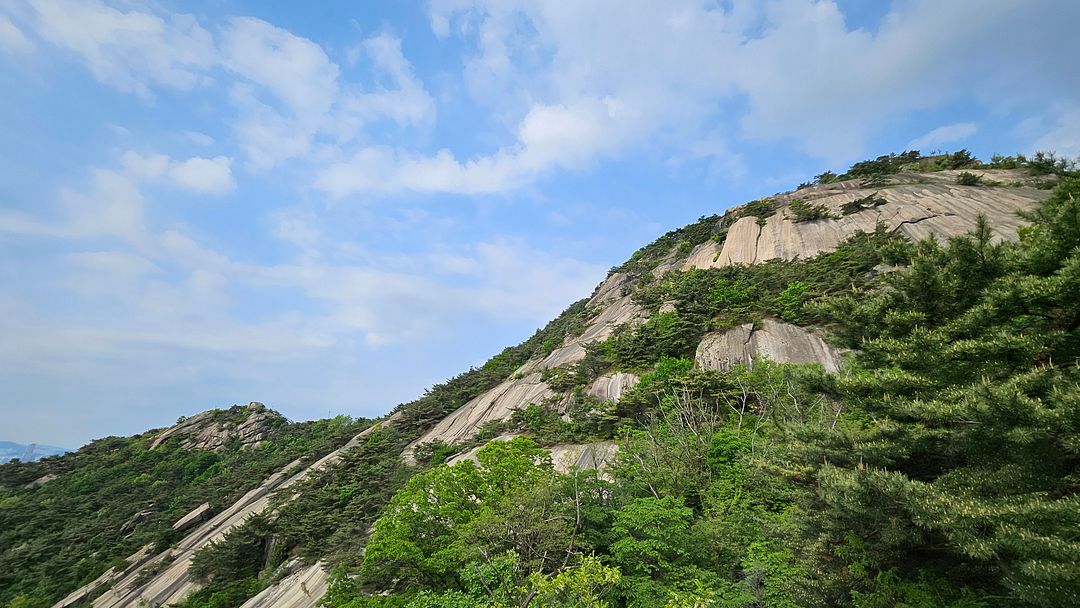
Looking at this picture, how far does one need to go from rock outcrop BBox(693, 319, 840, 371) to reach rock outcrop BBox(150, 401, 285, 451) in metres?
60.3

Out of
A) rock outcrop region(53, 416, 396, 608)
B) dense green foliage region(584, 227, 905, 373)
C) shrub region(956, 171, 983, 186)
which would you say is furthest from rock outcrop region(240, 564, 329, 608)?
shrub region(956, 171, 983, 186)

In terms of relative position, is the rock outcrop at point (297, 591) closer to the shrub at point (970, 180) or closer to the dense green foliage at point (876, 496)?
the dense green foliage at point (876, 496)

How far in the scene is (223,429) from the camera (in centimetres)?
5944

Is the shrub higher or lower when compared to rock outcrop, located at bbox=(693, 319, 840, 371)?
higher

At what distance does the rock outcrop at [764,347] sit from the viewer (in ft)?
70.0

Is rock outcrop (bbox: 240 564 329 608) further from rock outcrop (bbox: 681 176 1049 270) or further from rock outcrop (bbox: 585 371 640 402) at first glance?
rock outcrop (bbox: 681 176 1049 270)

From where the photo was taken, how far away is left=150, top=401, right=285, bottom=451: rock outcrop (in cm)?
5638

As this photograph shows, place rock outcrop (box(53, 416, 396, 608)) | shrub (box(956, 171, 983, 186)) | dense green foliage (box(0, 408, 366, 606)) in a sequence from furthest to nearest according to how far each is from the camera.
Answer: shrub (box(956, 171, 983, 186)) → dense green foliage (box(0, 408, 366, 606)) → rock outcrop (box(53, 416, 396, 608))

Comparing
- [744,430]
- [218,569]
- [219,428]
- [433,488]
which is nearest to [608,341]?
[744,430]

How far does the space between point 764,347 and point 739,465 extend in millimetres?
9594

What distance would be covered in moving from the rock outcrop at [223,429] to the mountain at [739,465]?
1674 cm

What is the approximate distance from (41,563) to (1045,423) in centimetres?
5516

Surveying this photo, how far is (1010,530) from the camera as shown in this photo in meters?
5.73

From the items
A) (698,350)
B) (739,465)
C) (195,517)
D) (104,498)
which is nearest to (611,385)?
(698,350)
